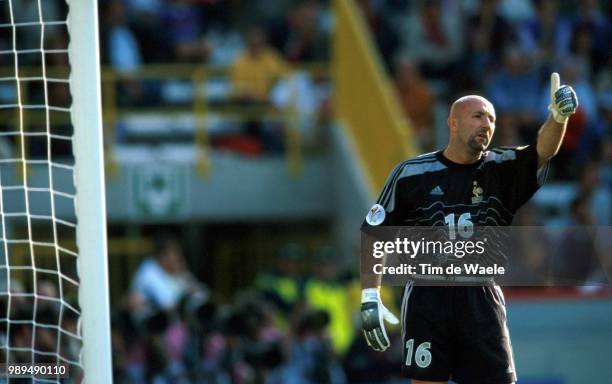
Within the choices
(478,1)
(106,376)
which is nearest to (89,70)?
(106,376)

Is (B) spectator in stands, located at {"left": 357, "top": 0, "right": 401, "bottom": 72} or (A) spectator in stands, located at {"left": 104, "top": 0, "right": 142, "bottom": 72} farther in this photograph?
(B) spectator in stands, located at {"left": 357, "top": 0, "right": 401, "bottom": 72}

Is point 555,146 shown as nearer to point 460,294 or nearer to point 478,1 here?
point 460,294

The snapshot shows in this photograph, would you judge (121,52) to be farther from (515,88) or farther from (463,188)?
(463,188)

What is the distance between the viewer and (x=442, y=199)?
6355 millimetres

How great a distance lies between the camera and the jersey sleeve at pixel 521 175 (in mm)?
6352

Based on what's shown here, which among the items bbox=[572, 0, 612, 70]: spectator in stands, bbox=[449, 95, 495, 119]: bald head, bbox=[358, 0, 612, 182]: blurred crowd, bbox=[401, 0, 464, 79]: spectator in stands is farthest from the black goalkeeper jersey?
bbox=[572, 0, 612, 70]: spectator in stands

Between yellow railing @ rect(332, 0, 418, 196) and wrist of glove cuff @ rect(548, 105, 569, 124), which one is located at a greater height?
yellow railing @ rect(332, 0, 418, 196)

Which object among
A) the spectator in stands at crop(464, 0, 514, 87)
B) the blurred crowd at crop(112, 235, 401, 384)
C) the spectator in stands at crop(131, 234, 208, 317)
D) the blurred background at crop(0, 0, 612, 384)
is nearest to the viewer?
the blurred crowd at crop(112, 235, 401, 384)

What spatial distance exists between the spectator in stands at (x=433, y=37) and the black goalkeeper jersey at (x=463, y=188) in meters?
8.63

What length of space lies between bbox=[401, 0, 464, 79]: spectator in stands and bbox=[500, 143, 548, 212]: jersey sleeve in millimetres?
→ 8625

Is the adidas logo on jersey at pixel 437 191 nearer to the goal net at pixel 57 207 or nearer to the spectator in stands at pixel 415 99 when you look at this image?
the goal net at pixel 57 207

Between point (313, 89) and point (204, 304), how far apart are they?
5213mm

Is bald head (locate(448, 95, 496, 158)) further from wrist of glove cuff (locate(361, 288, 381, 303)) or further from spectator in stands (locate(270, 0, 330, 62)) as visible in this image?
spectator in stands (locate(270, 0, 330, 62))

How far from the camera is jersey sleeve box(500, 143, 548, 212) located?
250 inches
